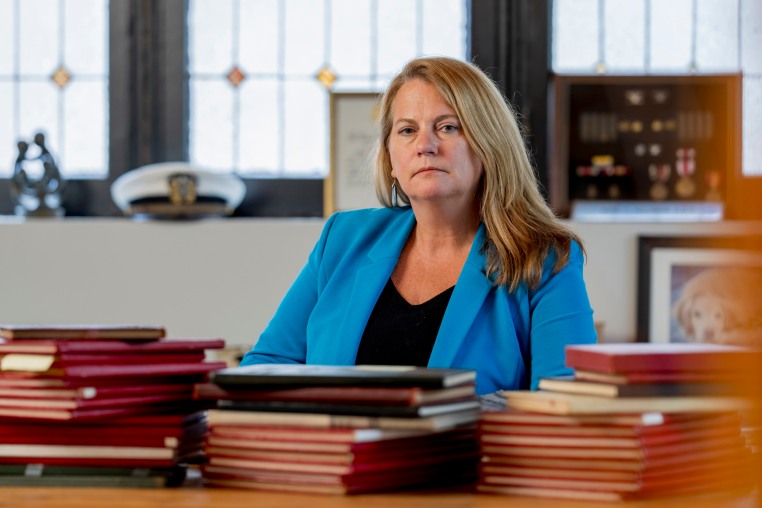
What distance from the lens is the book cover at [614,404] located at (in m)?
1.17

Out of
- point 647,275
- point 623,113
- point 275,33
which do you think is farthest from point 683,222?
point 275,33

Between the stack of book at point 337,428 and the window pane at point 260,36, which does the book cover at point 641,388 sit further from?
the window pane at point 260,36

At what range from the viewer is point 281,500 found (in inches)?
46.8

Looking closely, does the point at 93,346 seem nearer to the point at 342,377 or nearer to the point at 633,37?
the point at 342,377

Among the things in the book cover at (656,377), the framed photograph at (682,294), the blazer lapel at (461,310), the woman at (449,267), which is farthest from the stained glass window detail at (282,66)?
the book cover at (656,377)

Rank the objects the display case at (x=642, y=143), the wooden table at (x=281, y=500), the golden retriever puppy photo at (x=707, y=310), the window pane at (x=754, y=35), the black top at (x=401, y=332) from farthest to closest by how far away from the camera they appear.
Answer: the display case at (x=642, y=143) < the golden retriever puppy photo at (x=707, y=310) < the black top at (x=401, y=332) < the wooden table at (x=281, y=500) < the window pane at (x=754, y=35)

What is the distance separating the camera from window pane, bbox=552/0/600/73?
3.68 m

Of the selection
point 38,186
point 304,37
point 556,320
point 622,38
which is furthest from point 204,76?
point 556,320

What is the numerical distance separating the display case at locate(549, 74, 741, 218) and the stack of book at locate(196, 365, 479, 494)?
7.68 ft

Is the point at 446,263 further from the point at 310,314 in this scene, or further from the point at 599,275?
the point at 599,275

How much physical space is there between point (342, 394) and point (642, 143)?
2633 mm

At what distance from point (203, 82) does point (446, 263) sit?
178 centimetres

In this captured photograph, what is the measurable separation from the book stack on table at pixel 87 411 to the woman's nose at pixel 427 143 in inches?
37.9

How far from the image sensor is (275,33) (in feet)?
12.3
